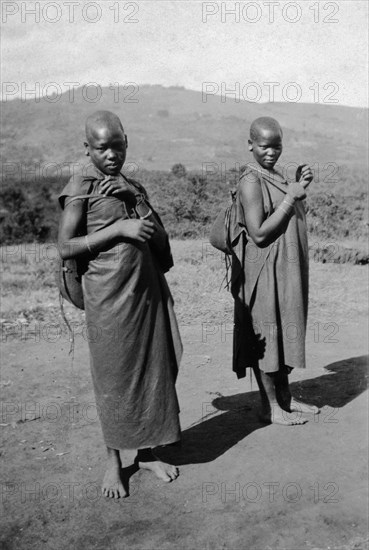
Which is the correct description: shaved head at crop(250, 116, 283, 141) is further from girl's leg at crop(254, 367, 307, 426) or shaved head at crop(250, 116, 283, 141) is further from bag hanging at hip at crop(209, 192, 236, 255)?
girl's leg at crop(254, 367, 307, 426)

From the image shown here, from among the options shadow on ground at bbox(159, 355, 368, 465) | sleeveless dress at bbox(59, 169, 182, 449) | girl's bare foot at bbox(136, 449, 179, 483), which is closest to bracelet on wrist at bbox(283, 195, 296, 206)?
sleeveless dress at bbox(59, 169, 182, 449)

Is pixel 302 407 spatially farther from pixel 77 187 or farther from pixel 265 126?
pixel 77 187

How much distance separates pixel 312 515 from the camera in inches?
119

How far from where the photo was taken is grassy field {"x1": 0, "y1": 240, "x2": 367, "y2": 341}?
23.9 feet

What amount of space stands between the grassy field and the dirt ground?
1446 mm

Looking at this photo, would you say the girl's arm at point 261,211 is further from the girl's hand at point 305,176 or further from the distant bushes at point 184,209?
the distant bushes at point 184,209

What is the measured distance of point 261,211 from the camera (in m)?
3.86

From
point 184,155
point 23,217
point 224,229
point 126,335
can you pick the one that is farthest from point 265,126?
point 184,155

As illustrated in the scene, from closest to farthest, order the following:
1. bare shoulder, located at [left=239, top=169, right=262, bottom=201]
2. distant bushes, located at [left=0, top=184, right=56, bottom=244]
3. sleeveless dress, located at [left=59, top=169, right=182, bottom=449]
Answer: sleeveless dress, located at [left=59, top=169, right=182, bottom=449]
bare shoulder, located at [left=239, top=169, right=262, bottom=201]
distant bushes, located at [left=0, top=184, right=56, bottom=244]

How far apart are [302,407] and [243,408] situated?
49cm

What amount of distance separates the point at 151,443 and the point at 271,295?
127 centimetres

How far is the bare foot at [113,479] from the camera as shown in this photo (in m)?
3.32

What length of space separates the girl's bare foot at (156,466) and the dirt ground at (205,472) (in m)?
0.05

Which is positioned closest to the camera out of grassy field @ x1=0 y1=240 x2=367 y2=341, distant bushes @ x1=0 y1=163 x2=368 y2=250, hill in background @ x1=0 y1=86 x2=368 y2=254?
grassy field @ x1=0 y1=240 x2=367 y2=341
